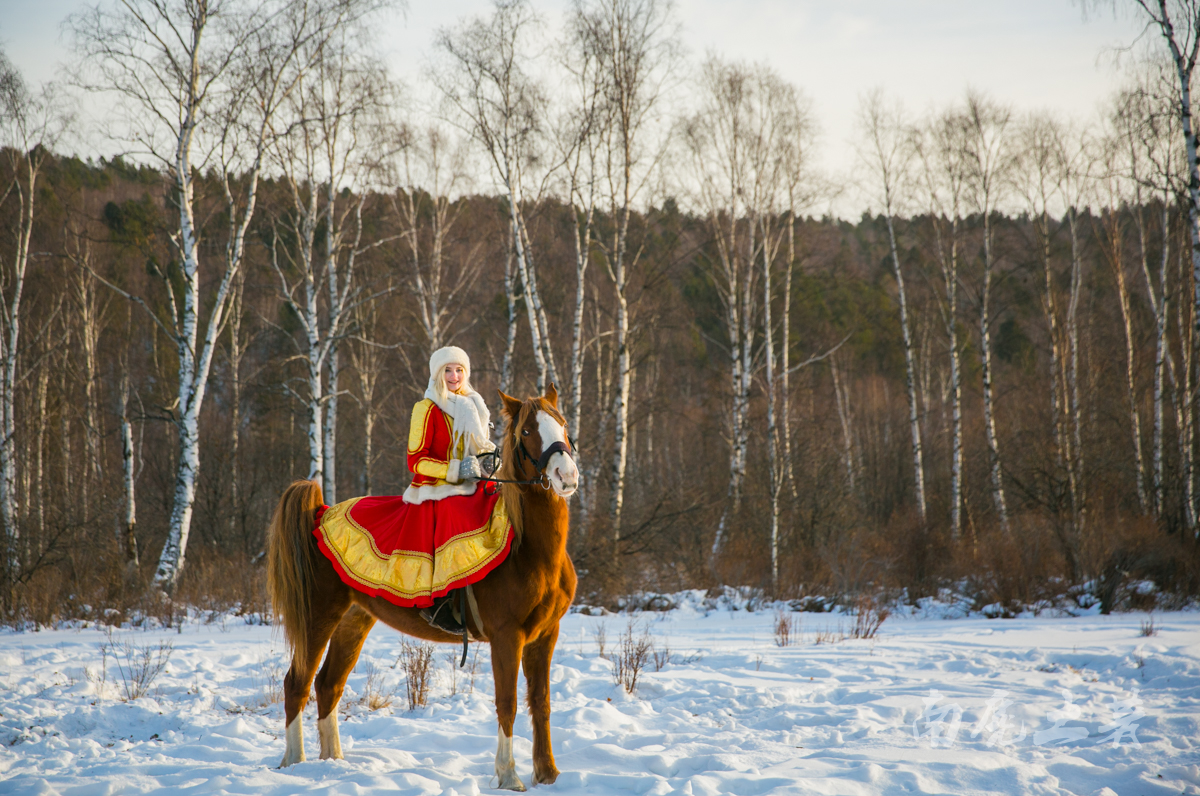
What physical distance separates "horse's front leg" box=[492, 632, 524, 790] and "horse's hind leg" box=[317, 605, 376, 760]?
980 millimetres

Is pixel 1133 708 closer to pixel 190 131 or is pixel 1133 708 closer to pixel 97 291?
pixel 190 131

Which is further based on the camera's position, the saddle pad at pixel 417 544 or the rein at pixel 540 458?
the saddle pad at pixel 417 544

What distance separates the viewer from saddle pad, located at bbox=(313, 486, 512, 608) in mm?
3566

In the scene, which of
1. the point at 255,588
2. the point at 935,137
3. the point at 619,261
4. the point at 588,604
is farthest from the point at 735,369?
the point at 255,588

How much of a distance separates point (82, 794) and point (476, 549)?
7.18ft

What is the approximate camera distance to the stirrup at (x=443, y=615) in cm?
370

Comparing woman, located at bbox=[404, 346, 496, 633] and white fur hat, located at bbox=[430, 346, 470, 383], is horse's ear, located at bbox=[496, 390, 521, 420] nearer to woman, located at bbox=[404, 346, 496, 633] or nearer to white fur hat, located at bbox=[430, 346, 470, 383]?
woman, located at bbox=[404, 346, 496, 633]

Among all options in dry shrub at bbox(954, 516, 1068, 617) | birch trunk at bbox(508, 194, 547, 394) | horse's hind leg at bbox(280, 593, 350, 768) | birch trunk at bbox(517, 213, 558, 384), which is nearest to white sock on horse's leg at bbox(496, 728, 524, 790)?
horse's hind leg at bbox(280, 593, 350, 768)

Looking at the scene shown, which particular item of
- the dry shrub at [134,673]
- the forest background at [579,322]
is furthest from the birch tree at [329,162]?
the dry shrub at [134,673]

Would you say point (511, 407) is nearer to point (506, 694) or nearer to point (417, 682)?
point (506, 694)

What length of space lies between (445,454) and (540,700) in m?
1.41

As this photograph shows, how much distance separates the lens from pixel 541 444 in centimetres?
340

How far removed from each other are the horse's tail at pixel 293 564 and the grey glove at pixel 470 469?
41.1 inches

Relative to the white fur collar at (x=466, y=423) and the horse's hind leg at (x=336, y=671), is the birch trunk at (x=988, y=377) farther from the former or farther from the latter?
the horse's hind leg at (x=336, y=671)
